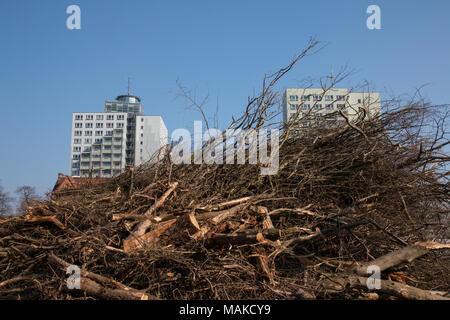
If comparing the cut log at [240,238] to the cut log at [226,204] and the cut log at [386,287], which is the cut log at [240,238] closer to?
the cut log at [226,204]

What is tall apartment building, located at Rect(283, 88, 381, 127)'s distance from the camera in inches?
204

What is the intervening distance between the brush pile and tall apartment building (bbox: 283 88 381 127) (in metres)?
0.31

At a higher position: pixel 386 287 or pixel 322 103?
pixel 322 103

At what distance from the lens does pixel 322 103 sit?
17.6 ft

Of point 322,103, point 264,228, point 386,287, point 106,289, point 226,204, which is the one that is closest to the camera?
point 106,289

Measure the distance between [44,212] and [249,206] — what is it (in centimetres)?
245

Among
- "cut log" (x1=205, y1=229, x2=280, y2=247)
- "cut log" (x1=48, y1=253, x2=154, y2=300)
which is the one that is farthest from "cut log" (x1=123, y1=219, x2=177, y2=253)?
"cut log" (x1=205, y1=229, x2=280, y2=247)

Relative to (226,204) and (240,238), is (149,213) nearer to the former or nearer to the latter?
(226,204)

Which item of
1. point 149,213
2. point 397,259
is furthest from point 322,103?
point 149,213

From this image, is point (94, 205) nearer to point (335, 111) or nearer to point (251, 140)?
point (251, 140)

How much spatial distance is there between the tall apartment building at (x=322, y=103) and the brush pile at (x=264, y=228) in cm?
31

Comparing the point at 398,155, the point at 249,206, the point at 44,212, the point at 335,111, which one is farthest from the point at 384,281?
the point at 44,212

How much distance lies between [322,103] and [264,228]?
2907 mm

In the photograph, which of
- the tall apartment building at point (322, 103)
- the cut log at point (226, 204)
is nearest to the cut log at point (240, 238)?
the cut log at point (226, 204)
